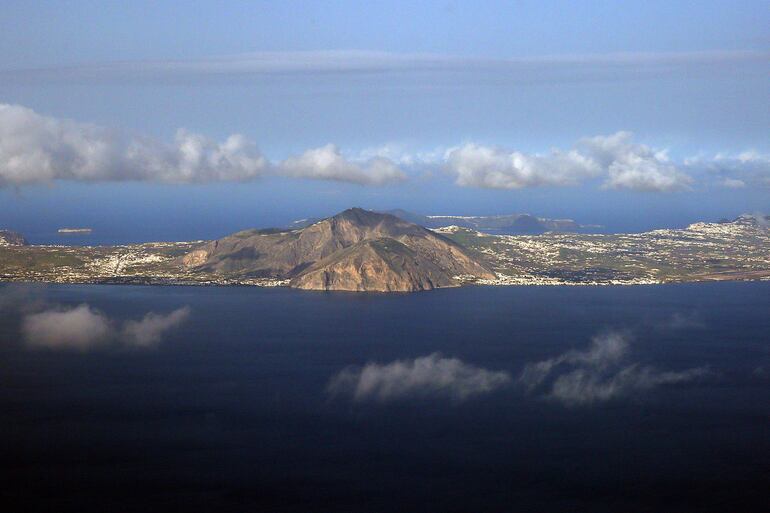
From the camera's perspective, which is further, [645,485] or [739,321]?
[739,321]

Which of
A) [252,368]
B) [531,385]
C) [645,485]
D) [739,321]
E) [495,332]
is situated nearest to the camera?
[645,485]

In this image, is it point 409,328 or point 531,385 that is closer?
point 531,385

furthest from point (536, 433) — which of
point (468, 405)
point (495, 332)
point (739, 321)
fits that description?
point (739, 321)

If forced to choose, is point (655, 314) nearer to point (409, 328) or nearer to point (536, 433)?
point (409, 328)

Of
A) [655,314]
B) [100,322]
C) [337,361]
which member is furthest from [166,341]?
[655,314]

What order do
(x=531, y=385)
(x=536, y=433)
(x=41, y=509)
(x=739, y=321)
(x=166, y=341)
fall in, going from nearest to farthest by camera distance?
1. (x=41, y=509)
2. (x=536, y=433)
3. (x=531, y=385)
4. (x=166, y=341)
5. (x=739, y=321)

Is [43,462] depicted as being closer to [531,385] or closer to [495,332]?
[531,385]
